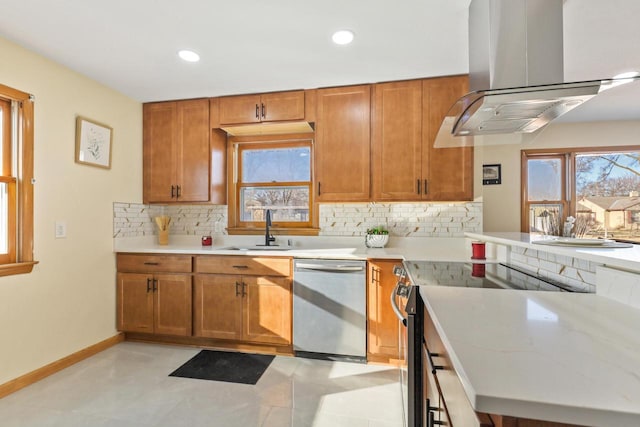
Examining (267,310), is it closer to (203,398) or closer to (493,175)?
(203,398)

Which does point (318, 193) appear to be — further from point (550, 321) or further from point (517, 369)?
Result: point (517, 369)

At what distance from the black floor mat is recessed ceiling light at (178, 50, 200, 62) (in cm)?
230

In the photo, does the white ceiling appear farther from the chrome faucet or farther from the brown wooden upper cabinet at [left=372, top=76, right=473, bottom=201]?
the chrome faucet

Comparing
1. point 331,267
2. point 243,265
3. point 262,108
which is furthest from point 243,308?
point 262,108

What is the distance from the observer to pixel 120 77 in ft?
8.63

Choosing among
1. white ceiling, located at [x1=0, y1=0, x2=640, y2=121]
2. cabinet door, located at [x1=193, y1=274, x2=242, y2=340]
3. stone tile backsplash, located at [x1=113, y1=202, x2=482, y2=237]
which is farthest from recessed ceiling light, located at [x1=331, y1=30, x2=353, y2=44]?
cabinet door, located at [x1=193, y1=274, x2=242, y2=340]

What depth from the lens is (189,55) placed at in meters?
2.28

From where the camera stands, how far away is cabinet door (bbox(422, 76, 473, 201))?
102 inches

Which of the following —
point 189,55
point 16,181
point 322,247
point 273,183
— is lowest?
point 322,247

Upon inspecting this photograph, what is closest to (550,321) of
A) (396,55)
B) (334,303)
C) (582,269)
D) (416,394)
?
(582,269)

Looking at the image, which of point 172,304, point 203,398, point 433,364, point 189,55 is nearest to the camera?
point 433,364

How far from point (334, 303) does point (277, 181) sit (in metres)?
1.46

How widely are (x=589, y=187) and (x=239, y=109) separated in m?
4.26

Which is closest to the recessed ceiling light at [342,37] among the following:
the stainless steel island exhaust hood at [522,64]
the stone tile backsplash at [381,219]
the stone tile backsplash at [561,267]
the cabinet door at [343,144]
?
the cabinet door at [343,144]
